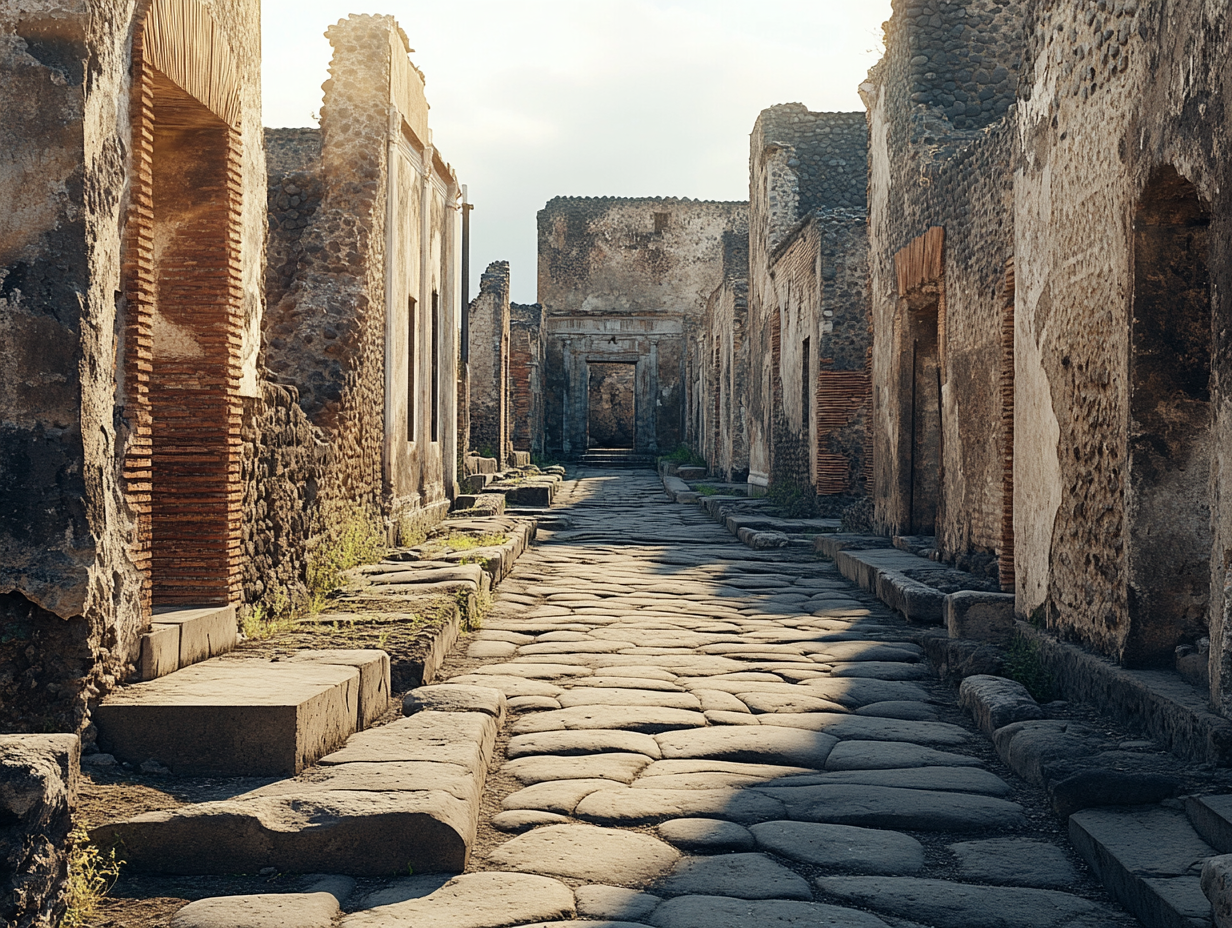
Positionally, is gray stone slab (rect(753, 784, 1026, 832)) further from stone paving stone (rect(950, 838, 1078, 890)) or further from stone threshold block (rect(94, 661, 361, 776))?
stone threshold block (rect(94, 661, 361, 776))

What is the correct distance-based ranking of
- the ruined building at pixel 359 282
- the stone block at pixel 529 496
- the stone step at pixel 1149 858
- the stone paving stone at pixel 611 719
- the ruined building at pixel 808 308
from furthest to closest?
1. the stone block at pixel 529 496
2. the ruined building at pixel 808 308
3. the ruined building at pixel 359 282
4. the stone paving stone at pixel 611 719
5. the stone step at pixel 1149 858

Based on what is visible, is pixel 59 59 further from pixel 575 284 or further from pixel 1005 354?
pixel 575 284

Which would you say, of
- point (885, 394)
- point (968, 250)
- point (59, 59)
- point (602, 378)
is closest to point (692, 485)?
point (885, 394)

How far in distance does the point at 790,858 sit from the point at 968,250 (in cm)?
594

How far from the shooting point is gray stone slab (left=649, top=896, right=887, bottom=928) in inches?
100

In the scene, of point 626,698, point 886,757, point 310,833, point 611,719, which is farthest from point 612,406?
point 310,833

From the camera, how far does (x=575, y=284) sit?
3544 cm

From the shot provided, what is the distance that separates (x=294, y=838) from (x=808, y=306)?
1143cm

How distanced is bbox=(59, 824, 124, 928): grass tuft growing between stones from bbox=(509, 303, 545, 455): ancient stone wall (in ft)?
77.2

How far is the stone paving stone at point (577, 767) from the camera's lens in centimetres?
374

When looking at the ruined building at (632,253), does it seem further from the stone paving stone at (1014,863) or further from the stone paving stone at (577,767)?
the stone paving stone at (1014,863)

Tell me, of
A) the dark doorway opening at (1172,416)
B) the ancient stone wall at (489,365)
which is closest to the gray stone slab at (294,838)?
the dark doorway opening at (1172,416)

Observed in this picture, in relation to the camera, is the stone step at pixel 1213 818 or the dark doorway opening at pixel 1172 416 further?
the dark doorway opening at pixel 1172 416

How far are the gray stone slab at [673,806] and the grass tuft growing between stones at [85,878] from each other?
1250mm
